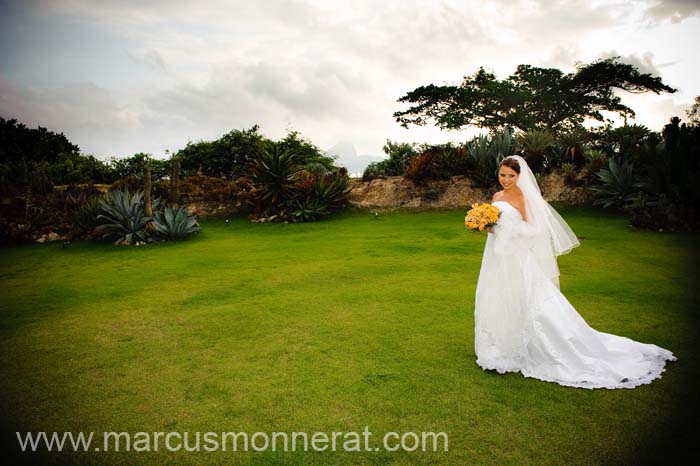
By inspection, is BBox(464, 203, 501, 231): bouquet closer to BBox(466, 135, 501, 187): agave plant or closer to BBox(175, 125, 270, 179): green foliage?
BBox(466, 135, 501, 187): agave plant

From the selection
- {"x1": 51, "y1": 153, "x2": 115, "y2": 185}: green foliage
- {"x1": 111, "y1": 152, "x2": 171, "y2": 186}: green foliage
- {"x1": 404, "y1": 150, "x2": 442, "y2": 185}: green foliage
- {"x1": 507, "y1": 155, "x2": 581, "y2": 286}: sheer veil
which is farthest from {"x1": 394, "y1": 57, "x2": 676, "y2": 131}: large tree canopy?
{"x1": 507, "y1": 155, "x2": 581, "y2": 286}: sheer veil

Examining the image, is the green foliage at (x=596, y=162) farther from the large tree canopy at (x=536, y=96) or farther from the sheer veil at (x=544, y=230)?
the large tree canopy at (x=536, y=96)

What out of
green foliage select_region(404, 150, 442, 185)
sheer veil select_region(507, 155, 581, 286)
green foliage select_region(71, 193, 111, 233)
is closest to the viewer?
sheer veil select_region(507, 155, 581, 286)

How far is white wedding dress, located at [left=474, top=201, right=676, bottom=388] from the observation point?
13.6 feet

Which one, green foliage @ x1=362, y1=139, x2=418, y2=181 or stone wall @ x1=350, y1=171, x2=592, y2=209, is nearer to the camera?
stone wall @ x1=350, y1=171, x2=592, y2=209

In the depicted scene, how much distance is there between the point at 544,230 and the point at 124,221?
1060 centimetres

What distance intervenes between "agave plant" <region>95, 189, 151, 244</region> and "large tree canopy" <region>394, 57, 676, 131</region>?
849 inches

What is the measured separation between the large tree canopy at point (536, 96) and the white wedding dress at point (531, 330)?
24.5m

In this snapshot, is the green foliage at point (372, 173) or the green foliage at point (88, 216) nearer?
the green foliage at point (88, 216)

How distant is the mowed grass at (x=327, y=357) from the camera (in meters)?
3.21

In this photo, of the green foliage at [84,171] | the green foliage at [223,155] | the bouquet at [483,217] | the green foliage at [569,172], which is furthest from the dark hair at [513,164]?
the green foliage at [84,171]

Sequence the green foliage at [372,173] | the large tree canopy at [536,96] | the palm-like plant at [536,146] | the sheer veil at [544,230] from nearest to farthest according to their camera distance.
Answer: the sheer veil at [544,230], the palm-like plant at [536,146], the green foliage at [372,173], the large tree canopy at [536,96]

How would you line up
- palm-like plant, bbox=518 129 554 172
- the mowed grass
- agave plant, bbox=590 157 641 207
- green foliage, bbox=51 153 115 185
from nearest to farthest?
the mowed grass → agave plant, bbox=590 157 641 207 → palm-like plant, bbox=518 129 554 172 → green foliage, bbox=51 153 115 185

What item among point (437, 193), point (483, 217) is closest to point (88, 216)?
point (437, 193)
